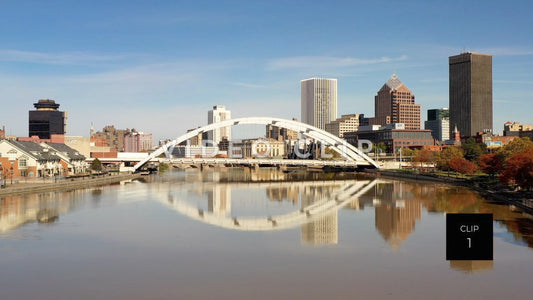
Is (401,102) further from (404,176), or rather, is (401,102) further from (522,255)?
(522,255)

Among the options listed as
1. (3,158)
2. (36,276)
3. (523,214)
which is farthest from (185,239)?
(3,158)

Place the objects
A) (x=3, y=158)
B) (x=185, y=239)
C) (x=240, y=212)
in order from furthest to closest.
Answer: (x=3, y=158)
(x=240, y=212)
(x=185, y=239)

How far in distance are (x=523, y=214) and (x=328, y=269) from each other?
659 inches

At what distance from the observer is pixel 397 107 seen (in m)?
184

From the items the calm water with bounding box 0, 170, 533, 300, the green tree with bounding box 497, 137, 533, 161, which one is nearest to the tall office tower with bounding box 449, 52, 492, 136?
the green tree with bounding box 497, 137, 533, 161

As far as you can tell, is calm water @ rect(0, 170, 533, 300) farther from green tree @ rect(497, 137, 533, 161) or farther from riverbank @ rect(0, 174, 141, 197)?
green tree @ rect(497, 137, 533, 161)

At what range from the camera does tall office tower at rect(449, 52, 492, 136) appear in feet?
539

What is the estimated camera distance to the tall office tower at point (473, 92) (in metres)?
164

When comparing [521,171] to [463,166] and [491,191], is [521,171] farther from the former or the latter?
[463,166]

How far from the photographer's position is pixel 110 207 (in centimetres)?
3584

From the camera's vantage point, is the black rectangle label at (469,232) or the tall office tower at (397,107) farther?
the tall office tower at (397,107)

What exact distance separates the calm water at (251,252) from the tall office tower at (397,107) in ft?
493

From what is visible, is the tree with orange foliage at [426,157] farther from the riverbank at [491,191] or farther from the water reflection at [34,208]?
the water reflection at [34,208]

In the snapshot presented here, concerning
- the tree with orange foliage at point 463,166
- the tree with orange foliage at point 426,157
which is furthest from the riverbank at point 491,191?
the tree with orange foliage at point 426,157
